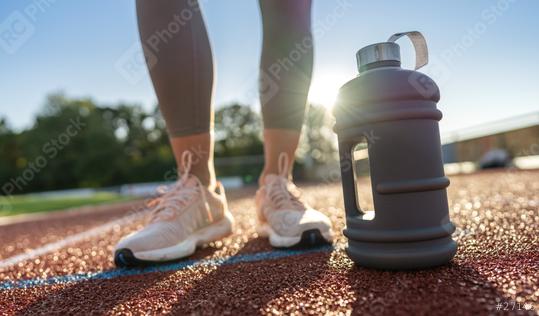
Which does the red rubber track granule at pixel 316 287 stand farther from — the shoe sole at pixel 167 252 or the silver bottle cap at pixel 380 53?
the silver bottle cap at pixel 380 53

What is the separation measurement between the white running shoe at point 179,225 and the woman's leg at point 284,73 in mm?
264

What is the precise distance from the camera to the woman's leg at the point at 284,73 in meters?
1.41

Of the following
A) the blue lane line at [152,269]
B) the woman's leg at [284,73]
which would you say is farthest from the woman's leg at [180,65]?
A: the blue lane line at [152,269]

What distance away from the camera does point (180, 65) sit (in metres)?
1.29

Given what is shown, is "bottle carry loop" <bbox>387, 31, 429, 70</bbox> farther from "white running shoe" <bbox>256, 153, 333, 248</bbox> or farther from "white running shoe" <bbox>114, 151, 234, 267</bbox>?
"white running shoe" <bbox>114, 151, 234, 267</bbox>

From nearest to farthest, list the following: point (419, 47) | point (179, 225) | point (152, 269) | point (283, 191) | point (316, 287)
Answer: point (316, 287)
point (419, 47)
point (152, 269)
point (179, 225)
point (283, 191)

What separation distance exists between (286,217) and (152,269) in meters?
0.43

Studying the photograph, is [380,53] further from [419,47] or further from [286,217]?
[286,217]

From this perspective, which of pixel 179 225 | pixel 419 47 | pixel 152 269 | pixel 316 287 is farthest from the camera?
pixel 179 225

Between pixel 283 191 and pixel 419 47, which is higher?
pixel 419 47

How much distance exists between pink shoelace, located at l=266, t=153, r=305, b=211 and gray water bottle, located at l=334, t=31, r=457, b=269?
19.4 inches

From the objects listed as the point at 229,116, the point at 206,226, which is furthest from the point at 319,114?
the point at 206,226

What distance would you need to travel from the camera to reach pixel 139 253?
3.82 feet

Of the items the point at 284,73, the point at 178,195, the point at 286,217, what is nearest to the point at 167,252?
the point at 178,195
